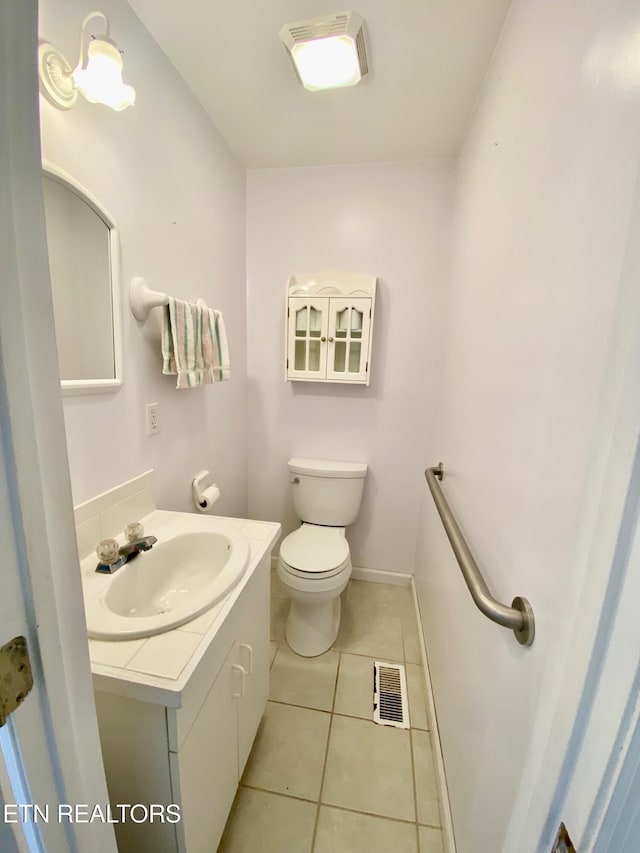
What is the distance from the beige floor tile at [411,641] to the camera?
156 cm

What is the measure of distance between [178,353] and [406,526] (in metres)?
1.59

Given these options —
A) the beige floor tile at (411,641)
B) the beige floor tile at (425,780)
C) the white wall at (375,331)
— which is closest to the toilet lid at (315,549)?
the white wall at (375,331)

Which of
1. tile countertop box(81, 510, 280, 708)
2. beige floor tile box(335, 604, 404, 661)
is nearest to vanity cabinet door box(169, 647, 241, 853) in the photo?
tile countertop box(81, 510, 280, 708)

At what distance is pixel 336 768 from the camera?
113cm

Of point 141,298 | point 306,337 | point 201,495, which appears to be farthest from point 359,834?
point 306,337

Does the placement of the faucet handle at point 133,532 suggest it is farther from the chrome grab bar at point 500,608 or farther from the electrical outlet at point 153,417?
the chrome grab bar at point 500,608

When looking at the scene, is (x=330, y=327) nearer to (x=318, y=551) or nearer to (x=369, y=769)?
(x=318, y=551)

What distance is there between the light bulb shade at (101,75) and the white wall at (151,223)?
6 centimetres

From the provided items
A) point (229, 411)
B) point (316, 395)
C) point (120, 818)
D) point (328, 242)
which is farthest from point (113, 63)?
point (120, 818)

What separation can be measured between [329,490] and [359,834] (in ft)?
4.03

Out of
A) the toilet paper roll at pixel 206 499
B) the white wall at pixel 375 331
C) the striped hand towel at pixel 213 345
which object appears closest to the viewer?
the striped hand towel at pixel 213 345

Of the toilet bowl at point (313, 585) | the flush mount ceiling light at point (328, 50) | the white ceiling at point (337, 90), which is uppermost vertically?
the white ceiling at point (337, 90)

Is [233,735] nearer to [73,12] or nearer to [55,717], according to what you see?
[55,717]

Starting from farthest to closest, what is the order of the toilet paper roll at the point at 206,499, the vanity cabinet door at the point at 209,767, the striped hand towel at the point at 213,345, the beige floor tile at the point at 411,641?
the beige floor tile at the point at 411,641 < the toilet paper roll at the point at 206,499 < the striped hand towel at the point at 213,345 < the vanity cabinet door at the point at 209,767
